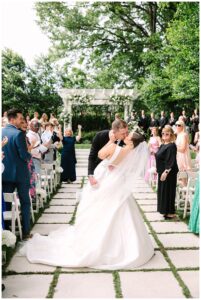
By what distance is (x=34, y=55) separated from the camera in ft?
101


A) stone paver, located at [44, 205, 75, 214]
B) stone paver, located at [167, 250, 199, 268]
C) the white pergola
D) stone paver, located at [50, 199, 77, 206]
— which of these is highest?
the white pergola

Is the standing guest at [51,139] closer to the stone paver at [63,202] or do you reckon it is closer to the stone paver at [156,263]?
the stone paver at [63,202]

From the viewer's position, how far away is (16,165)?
533cm

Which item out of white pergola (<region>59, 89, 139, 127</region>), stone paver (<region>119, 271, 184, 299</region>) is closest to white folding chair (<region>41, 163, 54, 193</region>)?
stone paver (<region>119, 271, 184, 299</region>)

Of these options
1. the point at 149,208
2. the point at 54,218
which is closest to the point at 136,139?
the point at 54,218

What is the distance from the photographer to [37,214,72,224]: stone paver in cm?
647

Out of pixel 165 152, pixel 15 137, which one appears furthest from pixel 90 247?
pixel 165 152

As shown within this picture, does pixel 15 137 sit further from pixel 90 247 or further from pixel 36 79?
pixel 36 79

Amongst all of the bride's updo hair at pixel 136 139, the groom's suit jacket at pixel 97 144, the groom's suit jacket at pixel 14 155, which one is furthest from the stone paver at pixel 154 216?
the groom's suit jacket at pixel 14 155

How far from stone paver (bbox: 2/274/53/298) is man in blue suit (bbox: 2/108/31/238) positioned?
1.46 metres

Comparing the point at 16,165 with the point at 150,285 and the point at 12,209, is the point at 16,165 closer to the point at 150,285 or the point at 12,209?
the point at 12,209

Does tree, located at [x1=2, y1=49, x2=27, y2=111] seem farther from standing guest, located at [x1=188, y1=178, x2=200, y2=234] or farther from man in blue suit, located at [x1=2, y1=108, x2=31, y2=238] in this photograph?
standing guest, located at [x1=188, y1=178, x2=200, y2=234]

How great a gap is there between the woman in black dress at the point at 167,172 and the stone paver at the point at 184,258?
1713 millimetres

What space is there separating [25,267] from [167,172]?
299 cm
